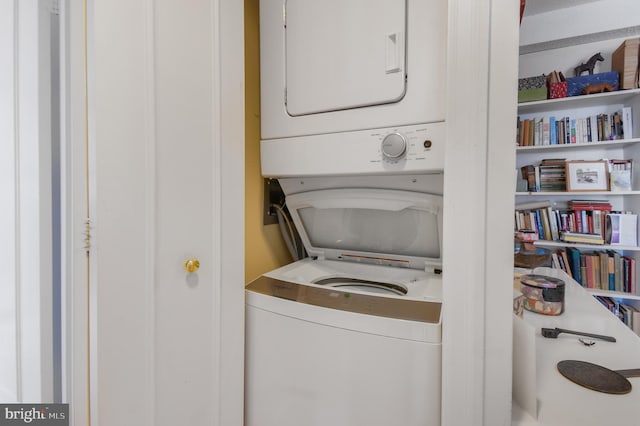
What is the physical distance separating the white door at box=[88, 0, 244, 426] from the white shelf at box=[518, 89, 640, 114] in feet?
9.55

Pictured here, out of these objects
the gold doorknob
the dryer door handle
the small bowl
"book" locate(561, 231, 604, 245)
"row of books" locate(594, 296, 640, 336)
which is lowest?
"row of books" locate(594, 296, 640, 336)

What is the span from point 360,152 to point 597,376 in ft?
3.17

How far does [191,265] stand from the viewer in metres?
0.94

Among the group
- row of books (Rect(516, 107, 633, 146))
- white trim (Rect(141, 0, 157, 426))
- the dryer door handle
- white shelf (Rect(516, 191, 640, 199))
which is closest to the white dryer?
the dryer door handle

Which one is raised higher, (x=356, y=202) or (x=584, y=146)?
(x=584, y=146)

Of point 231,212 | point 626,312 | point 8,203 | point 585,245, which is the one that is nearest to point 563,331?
point 231,212

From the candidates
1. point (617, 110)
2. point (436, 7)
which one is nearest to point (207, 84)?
point (436, 7)

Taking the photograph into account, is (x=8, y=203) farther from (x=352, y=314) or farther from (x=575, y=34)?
(x=575, y=34)

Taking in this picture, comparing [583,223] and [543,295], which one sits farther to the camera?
[583,223]

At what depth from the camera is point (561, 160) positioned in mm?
2869

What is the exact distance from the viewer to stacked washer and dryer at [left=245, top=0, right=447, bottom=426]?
35.4 inches

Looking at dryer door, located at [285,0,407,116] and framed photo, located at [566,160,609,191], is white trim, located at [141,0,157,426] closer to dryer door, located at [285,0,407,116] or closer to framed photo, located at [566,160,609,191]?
dryer door, located at [285,0,407,116]

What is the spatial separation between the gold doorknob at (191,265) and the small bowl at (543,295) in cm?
133

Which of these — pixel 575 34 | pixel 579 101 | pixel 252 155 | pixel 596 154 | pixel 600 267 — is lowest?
pixel 600 267
